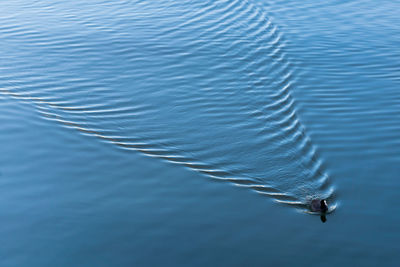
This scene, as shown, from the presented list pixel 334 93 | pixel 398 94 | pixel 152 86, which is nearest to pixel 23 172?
pixel 152 86

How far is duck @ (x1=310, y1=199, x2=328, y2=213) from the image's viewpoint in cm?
1059

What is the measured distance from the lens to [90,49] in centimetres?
1886

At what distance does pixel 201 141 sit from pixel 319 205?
3.69 meters

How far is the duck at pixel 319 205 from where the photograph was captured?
417 inches

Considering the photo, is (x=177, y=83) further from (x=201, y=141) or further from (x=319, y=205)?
(x=319, y=205)

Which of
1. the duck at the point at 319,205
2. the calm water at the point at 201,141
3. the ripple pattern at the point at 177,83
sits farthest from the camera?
the ripple pattern at the point at 177,83

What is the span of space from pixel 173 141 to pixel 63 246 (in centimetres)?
409

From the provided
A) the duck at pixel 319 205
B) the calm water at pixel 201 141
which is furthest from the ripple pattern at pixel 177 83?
the duck at pixel 319 205

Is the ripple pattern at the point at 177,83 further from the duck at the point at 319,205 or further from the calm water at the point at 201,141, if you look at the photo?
the duck at the point at 319,205

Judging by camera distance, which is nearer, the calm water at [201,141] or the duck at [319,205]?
the calm water at [201,141]

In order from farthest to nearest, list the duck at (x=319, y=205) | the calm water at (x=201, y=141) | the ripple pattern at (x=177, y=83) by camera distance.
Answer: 1. the ripple pattern at (x=177, y=83)
2. the duck at (x=319, y=205)
3. the calm water at (x=201, y=141)

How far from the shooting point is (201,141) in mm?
13328

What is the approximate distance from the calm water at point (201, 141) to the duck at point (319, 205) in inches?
7.5

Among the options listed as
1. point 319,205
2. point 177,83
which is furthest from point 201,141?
point 319,205
